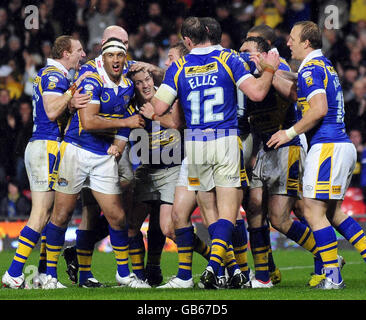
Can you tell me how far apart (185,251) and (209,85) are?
1426 millimetres

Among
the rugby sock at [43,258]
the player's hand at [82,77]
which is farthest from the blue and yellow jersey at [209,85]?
the rugby sock at [43,258]

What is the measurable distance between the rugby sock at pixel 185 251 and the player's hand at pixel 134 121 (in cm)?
93

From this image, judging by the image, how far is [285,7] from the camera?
47.8 ft

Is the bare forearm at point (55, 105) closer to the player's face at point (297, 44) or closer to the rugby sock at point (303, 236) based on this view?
the player's face at point (297, 44)

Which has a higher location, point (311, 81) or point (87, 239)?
point (311, 81)

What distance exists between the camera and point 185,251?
7230 mm

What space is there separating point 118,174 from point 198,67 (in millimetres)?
1381

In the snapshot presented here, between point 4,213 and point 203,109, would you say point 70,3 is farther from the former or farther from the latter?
point 203,109

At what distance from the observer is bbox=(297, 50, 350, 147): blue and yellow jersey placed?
6773mm

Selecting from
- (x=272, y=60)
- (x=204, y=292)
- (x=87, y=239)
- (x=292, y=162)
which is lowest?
(x=204, y=292)

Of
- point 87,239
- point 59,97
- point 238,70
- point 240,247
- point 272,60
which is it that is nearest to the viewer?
point 238,70

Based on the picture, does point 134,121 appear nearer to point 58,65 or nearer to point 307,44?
point 58,65

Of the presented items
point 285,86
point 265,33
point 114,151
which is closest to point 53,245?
point 114,151
